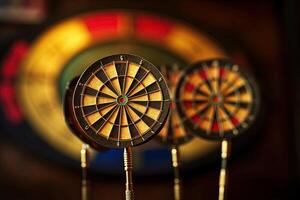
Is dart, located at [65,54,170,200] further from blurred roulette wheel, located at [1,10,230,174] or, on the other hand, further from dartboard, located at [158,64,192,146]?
blurred roulette wheel, located at [1,10,230,174]

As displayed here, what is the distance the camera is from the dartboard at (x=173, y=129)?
1.25 meters

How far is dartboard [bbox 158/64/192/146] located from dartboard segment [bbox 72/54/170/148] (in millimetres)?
258

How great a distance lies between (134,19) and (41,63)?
0.40 meters

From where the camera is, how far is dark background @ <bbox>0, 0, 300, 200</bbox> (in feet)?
6.19

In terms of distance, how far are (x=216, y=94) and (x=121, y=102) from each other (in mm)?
322

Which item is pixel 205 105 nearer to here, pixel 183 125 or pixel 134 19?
pixel 183 125

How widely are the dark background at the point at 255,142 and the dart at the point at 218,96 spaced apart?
726mm

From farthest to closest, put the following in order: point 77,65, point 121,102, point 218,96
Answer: point 77,65
point 218,96
point 121,102

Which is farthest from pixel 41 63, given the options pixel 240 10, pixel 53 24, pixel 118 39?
pixel 240 10

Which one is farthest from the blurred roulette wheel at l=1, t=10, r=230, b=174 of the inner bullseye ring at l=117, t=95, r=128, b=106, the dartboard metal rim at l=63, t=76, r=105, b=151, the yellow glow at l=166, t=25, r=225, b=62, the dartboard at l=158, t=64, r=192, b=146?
the inner bullseye ring at l=117, t=95, r=128, b=106

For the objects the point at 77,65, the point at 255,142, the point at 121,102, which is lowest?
the point at 121,102

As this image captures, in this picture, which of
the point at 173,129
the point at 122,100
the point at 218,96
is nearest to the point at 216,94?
the point at 218,96

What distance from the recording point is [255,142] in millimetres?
2002

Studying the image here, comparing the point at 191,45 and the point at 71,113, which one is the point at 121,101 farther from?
the point at 191,45
